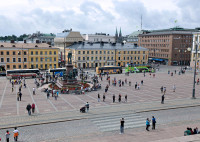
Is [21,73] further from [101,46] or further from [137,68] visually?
[101,46]

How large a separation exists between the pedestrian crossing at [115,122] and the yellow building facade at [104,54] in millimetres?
60939

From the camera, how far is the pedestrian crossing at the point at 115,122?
811 inches

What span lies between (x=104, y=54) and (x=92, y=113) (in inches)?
2535

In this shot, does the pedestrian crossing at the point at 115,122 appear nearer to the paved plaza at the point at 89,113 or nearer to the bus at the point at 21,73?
the paved plaza at the point at 89,113

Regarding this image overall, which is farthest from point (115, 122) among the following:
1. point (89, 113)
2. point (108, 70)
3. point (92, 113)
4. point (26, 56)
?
point (26, 56)

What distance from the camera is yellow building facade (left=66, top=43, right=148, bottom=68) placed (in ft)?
281

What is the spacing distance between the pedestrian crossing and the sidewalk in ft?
3.34

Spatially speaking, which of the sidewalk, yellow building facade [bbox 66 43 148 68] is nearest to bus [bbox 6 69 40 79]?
yellow building facade [bbox 66 43 148 68]

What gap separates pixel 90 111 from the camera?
85.5ft

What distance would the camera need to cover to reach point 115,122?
2205 centimetres

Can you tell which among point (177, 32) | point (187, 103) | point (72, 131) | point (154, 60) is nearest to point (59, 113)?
point (72, 131)

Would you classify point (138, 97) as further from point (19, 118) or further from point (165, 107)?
point (19, 118)

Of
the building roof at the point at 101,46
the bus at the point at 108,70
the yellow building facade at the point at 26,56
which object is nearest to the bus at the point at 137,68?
the bus at the point at 108,70

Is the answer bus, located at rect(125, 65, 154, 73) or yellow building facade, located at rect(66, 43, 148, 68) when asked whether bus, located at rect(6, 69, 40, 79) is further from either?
bus, located at rect(125, 65, 154, 73)
